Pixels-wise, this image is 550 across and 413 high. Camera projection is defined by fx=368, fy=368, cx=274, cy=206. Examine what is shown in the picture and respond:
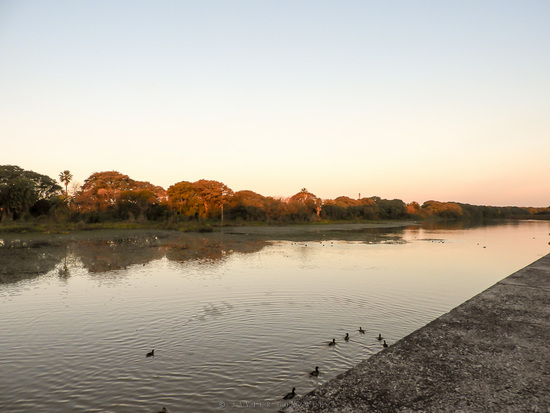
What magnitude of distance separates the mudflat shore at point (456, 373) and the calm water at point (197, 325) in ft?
12.0

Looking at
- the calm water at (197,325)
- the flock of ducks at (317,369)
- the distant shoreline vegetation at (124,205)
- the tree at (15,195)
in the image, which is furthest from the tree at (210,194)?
the flock of ducks at (317,369)

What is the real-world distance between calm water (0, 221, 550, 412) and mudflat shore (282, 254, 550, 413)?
12.0ft

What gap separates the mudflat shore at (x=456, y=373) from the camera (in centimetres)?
272

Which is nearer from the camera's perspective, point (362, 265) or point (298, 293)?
point (298, 293)

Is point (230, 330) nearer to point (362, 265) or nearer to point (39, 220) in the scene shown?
point (362, 265)

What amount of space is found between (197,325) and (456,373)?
29.2 feet

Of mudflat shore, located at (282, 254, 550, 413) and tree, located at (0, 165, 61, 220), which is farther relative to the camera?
tree, located at (0, 165, 61, 220)

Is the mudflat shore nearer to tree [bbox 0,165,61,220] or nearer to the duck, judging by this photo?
the duck

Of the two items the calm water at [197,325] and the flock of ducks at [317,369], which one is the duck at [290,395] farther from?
the calm water at [197,325]

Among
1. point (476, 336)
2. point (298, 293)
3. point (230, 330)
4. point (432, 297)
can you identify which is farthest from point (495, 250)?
point (476, 336)

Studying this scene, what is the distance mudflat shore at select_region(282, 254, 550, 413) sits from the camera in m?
2.72

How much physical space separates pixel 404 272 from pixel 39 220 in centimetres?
5577

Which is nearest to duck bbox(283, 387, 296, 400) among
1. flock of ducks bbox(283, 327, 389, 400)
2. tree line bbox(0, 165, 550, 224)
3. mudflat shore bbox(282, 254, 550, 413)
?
flock of ducks bbox(283, 327, 389, 400)

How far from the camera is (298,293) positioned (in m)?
15.2
